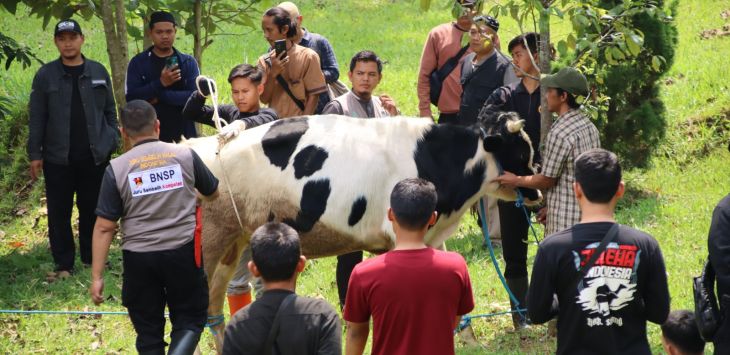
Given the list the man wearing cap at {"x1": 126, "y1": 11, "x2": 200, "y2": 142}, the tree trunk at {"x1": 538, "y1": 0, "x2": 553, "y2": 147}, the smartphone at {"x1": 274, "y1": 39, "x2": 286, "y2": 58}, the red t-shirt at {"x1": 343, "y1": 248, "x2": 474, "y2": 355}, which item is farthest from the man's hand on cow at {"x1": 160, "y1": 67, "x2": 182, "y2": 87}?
the red t-shirt at {"x1": 343, "y1": 248, "x2": 474, "y2": 355}

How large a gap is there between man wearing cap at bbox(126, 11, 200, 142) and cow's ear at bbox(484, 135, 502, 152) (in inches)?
133

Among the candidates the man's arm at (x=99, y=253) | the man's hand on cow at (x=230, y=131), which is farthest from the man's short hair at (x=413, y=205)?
the man's hand on cow at (x=230, y=131)

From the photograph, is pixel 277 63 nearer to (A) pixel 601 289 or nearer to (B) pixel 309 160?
(B) pixel 309 160

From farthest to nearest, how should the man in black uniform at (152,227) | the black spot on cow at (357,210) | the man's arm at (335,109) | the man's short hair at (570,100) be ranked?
the man's arm at (335,109) < the black spot on cow at (357,210) < the man's short hair at (570,100) < the man in black uniform at (152,227)

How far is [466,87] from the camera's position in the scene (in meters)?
9.17

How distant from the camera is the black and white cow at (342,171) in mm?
6961

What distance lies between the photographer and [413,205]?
15.1 feet

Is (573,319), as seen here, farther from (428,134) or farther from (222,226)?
(222,226)

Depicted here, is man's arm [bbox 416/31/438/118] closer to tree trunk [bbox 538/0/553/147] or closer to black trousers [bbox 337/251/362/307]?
black trousers [bbox 337/251/362/307]

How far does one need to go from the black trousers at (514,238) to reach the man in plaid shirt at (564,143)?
728mm

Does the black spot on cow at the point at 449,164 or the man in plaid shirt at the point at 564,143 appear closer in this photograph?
the man in plaid shirt at the point at 564,143

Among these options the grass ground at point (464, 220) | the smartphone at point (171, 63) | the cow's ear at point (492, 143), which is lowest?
the grass ground at point (464, 220)

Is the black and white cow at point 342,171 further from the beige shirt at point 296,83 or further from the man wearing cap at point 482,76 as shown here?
→ the man wearing cap at point 482,76

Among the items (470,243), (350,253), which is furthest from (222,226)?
(470,243)
